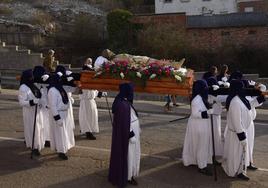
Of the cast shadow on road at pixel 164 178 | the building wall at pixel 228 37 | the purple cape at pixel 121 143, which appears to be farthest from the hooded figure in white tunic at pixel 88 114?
the building wall at pixel 228 37

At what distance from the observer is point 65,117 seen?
12.1m

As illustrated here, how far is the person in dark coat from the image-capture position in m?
10.2

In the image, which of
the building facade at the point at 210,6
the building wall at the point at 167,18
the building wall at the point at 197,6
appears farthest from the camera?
the building wall at the point at 197,6

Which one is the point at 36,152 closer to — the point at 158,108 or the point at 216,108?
the point at 216,108

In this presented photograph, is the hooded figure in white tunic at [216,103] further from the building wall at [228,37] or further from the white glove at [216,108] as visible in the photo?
the building wall at [228,37]

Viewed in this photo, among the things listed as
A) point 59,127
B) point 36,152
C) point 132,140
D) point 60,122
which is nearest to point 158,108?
point 36,152

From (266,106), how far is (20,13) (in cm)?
2713

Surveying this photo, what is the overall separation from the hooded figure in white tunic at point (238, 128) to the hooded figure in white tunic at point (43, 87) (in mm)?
4379

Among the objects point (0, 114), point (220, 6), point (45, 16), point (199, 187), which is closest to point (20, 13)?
point (45, 16)

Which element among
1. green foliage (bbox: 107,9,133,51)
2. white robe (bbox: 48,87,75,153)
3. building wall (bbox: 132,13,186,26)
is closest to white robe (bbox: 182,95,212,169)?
white robe (bbox: 48,87,75,153)

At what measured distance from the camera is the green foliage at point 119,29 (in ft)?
116

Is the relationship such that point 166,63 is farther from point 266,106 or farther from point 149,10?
point 149,10

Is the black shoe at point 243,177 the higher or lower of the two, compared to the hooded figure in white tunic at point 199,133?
lower

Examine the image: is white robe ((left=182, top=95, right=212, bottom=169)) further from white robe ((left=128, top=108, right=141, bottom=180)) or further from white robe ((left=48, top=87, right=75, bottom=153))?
white robe ((left=48, top=87, right=75, bottom=153))
